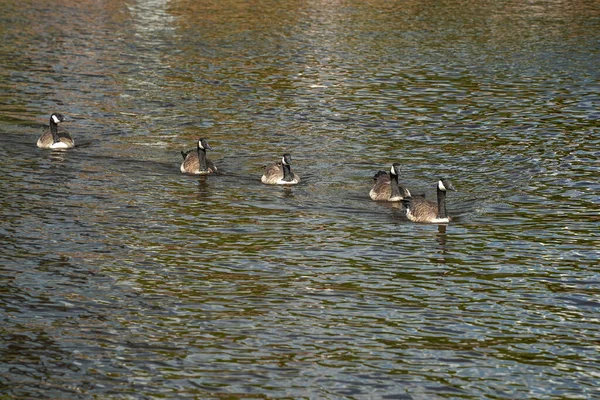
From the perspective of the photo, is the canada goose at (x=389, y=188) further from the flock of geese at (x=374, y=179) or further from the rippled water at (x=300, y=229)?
the rippled water at (x=300, y=229)

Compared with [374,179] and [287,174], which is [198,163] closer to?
[287,174]

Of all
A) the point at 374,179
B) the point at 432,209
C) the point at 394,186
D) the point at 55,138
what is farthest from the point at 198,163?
the point at 432,209

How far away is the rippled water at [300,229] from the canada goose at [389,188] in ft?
1.22

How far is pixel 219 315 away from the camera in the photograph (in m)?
18.6

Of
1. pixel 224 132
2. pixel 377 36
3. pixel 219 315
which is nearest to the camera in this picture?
pixel 219 315

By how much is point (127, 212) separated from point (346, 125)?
11.8 meters

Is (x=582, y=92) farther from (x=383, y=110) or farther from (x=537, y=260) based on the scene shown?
(x=537, y=260)

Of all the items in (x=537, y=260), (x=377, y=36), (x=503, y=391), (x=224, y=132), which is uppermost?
(x=377, y=36)

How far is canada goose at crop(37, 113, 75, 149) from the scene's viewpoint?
31.6 metres

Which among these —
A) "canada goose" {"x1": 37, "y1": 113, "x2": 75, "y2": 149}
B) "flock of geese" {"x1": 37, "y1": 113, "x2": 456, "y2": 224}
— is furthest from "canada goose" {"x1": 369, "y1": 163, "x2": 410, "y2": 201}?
"canada goose" {"x1": 37, "y1": 113, "x2": 75, "y2": 149}

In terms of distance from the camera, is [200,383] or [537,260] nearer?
[200,383]

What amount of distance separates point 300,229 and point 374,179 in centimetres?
410

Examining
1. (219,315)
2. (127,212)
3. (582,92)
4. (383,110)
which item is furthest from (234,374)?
(582,92)

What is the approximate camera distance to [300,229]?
23.9 metres
